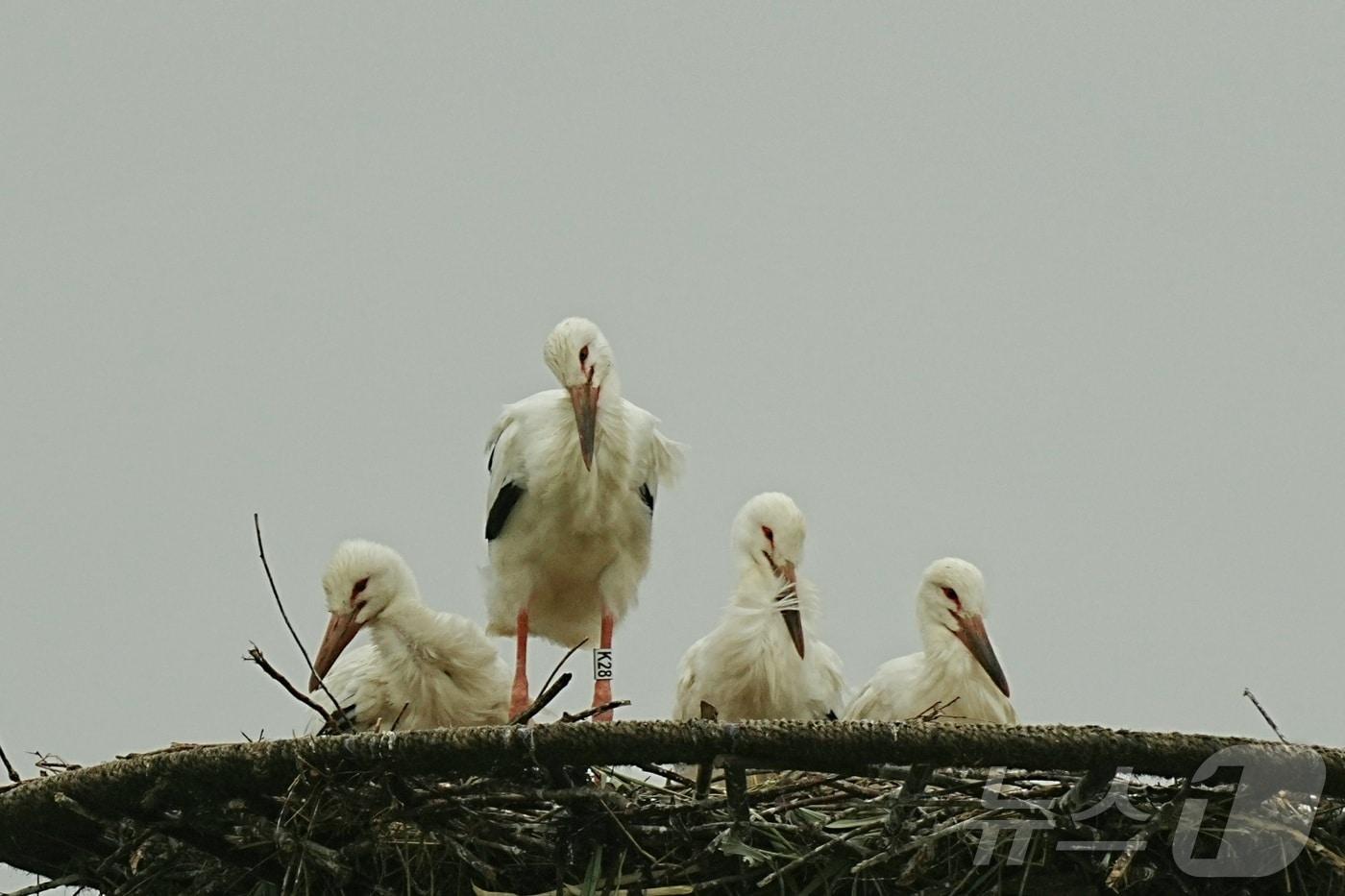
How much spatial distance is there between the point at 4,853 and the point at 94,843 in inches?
8.0

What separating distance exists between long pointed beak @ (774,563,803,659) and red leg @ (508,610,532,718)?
69cm

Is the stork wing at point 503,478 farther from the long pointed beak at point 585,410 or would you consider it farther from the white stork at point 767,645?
the white stork at point 767,645

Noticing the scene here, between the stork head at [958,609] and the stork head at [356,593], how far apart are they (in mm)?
1346

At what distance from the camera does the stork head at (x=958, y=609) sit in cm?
529

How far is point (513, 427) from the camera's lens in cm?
555

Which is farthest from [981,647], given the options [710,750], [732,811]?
[710,750]

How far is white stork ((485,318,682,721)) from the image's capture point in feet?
17.6

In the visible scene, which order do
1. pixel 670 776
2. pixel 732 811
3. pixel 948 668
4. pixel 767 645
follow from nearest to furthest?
pixel 732 811 < pixel 670 776 < pixel 767 645 < pixel 948 668

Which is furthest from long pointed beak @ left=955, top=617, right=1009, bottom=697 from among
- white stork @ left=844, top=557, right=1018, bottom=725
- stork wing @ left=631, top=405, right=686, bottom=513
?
stork wing @ left=631, top=405, right=686, bottom=513

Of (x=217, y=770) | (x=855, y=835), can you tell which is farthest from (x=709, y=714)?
(x=217, y=770)

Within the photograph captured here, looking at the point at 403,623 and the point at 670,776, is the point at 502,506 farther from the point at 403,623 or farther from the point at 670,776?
the point at 670,776

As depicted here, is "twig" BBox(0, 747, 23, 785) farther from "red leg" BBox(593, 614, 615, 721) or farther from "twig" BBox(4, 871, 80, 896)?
"red leg" BBox(593, 614, 615, 721)

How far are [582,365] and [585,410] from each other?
130 mm

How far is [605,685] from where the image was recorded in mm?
5438
